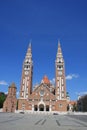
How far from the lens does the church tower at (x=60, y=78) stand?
72812mm

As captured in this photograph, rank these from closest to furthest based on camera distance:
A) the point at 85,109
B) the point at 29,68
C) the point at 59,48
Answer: the point at 29,68
the point at 59,48
the point at 85,109

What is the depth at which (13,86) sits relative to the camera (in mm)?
80438

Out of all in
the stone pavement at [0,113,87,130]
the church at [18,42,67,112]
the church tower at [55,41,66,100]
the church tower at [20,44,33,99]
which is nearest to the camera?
the stone pavement at [0,113,87,130]

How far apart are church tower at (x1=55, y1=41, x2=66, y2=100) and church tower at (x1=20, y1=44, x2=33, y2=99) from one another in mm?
10051

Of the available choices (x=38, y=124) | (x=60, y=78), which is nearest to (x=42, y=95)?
(x=60, y=78)

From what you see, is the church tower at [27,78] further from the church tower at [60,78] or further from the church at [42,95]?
the church tower at [60,78]

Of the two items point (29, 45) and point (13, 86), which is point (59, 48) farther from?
point (13, 86)

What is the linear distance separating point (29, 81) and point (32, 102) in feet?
25.7

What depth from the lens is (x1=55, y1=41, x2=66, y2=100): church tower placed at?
239ft

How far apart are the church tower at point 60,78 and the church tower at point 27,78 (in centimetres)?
1005

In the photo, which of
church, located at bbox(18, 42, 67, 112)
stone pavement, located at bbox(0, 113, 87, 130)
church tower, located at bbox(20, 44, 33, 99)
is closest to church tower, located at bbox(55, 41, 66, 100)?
church, located at bbox(18, 42, 67, 112)

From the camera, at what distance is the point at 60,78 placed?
75250 mm

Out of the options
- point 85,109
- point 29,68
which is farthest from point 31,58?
point 85,109

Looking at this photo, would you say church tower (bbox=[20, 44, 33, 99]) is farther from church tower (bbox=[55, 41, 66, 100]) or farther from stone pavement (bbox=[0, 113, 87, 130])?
stone pavement (bbox=[0, 113, 87, 130])
